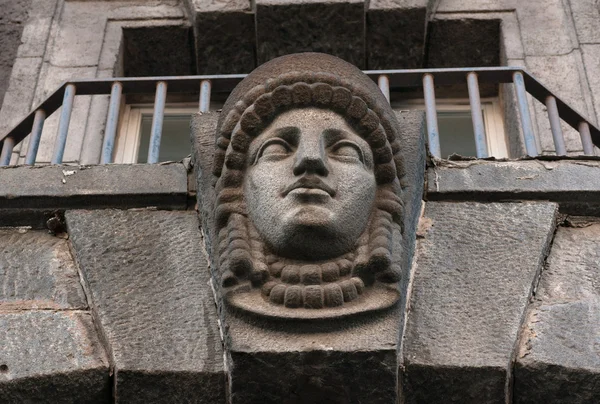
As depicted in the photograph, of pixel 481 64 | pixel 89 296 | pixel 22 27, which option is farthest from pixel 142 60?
pixel 89 296

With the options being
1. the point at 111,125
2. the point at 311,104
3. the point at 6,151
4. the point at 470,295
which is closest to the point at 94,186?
the point at 111,125

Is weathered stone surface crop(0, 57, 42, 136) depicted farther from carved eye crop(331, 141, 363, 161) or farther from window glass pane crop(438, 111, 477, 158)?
carved eye crop(331, 141, 363, 161)

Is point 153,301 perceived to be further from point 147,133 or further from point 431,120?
point 147,133

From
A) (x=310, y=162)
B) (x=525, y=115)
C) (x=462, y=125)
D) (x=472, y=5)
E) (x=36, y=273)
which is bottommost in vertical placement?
(x=36, y=273)

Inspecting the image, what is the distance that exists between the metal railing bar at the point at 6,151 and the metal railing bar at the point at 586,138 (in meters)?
2.22

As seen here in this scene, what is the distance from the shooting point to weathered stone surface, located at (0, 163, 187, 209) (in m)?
3.83

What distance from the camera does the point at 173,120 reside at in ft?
18.6

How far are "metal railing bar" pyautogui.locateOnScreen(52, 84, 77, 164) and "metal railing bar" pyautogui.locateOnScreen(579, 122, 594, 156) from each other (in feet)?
6.54

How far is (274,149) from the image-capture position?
11.2ft

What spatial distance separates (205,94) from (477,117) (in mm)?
1081

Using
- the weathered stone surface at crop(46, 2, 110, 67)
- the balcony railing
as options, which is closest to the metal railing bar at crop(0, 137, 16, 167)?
the balcony railing

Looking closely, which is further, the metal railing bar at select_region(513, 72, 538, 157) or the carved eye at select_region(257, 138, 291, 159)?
the metal railing bar at select_region(513, 72, 538, 157)

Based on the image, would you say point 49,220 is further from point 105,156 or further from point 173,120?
point 173,120

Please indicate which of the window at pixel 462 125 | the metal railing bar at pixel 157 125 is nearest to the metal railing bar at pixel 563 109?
the window at pixel 462 125
